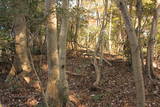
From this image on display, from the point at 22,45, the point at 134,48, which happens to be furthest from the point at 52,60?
the point at 22,45

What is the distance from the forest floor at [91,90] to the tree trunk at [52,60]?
31.1 inches

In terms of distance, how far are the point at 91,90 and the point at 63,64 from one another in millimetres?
2360

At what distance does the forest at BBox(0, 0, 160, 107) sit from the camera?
501 cm

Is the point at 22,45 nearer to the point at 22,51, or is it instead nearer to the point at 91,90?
the point at 22,51

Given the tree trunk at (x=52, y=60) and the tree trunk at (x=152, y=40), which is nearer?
the tree trunk at (x=52, y=60)

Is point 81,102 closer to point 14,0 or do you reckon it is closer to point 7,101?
point 7,101

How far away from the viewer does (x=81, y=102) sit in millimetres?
7176

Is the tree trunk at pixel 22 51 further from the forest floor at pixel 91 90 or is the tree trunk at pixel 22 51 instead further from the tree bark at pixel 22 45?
the forest floor at pixel 91 90

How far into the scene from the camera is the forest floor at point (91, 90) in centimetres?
709

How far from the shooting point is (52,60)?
5629 millimetres

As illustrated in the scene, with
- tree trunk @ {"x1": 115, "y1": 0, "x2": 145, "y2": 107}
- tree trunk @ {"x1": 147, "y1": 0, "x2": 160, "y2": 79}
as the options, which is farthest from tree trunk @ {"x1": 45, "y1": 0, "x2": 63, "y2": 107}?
tree trunk @ {"x1": 147, "y1": 0, "x2": 160, "y2": 79}

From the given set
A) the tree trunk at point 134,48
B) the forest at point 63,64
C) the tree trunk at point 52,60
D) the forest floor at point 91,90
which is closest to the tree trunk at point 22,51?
the forest at point 63,64

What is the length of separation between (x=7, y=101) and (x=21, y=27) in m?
2.54

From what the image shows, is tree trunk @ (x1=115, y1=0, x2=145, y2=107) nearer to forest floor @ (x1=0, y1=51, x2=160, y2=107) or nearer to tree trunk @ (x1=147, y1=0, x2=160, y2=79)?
forest floor @ (x1=0, y1=51, x2=160, y2=107)
